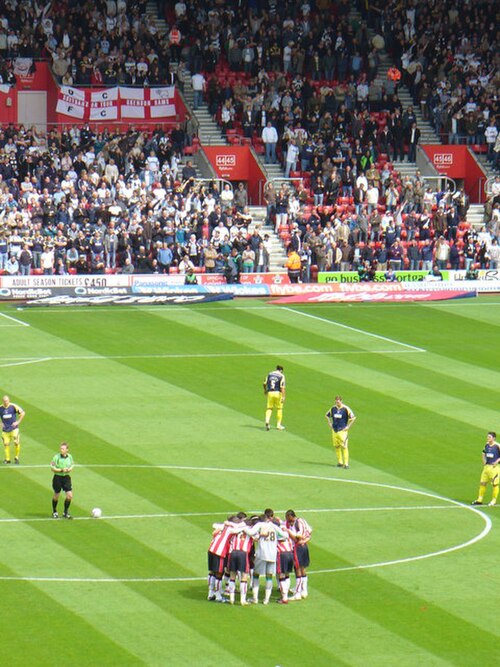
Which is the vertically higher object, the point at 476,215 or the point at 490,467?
the point at 476,215

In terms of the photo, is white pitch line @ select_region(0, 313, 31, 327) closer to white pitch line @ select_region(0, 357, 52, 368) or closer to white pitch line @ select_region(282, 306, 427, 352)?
white pitch line @ select_region(0, 357, 52, 368)

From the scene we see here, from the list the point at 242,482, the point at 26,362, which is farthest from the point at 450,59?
the point at 242,482

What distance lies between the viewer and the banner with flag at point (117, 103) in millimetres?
73750

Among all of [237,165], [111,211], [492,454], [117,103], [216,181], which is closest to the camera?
[492,454]

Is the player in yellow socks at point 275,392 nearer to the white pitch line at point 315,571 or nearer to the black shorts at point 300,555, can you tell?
the white pitch line at point 315,571

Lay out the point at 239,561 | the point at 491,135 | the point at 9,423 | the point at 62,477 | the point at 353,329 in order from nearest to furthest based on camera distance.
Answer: the point at 239,561 → the point at 62,477 → the point at 9,423 → the point at 353,329 → the point at 491,135

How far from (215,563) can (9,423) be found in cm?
1145

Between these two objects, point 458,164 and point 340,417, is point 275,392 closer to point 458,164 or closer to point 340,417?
point 340,417

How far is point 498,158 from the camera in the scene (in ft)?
257

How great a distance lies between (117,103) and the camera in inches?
2933

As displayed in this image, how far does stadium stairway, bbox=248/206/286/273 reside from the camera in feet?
229

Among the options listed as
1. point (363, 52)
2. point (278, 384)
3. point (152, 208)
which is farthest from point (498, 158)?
point (278, 384)

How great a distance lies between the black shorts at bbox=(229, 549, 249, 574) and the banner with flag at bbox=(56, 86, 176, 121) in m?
47.8

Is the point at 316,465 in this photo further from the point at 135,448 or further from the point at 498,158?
the point at 498,158
